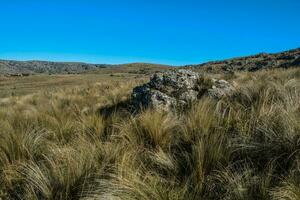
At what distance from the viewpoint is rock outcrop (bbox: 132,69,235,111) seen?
8.74m

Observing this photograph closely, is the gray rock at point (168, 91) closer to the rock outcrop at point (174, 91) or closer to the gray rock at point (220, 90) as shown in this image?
the rock outcrop at point (174, 91)

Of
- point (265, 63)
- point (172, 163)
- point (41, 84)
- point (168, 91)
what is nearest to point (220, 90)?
Result: point (168, 91)

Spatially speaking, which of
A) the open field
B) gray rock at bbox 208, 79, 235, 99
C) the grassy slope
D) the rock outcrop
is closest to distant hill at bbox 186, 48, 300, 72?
the open field

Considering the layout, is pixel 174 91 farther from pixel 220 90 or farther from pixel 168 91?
pixel 220 90

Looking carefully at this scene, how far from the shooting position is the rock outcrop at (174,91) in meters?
8.74

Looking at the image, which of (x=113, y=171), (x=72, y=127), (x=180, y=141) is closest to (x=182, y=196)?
(x=113, y=171)

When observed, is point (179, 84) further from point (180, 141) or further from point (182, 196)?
point (182, 196)

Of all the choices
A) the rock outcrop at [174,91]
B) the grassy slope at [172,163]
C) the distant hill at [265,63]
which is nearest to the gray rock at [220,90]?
the rock outcrop at [174,91]

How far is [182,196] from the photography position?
3438 millimetres

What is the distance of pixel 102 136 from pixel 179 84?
3787 millimetres

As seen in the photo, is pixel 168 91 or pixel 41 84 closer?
pixel 168 91

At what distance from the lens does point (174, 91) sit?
9.58 m

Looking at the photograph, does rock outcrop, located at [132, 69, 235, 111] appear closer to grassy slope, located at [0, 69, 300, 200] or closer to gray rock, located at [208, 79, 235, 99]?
gray rock, located at [208, 79, 235, 99]

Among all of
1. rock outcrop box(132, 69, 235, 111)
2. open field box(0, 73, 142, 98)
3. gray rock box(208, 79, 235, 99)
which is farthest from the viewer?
open field box(0, 73, 142, 98)
